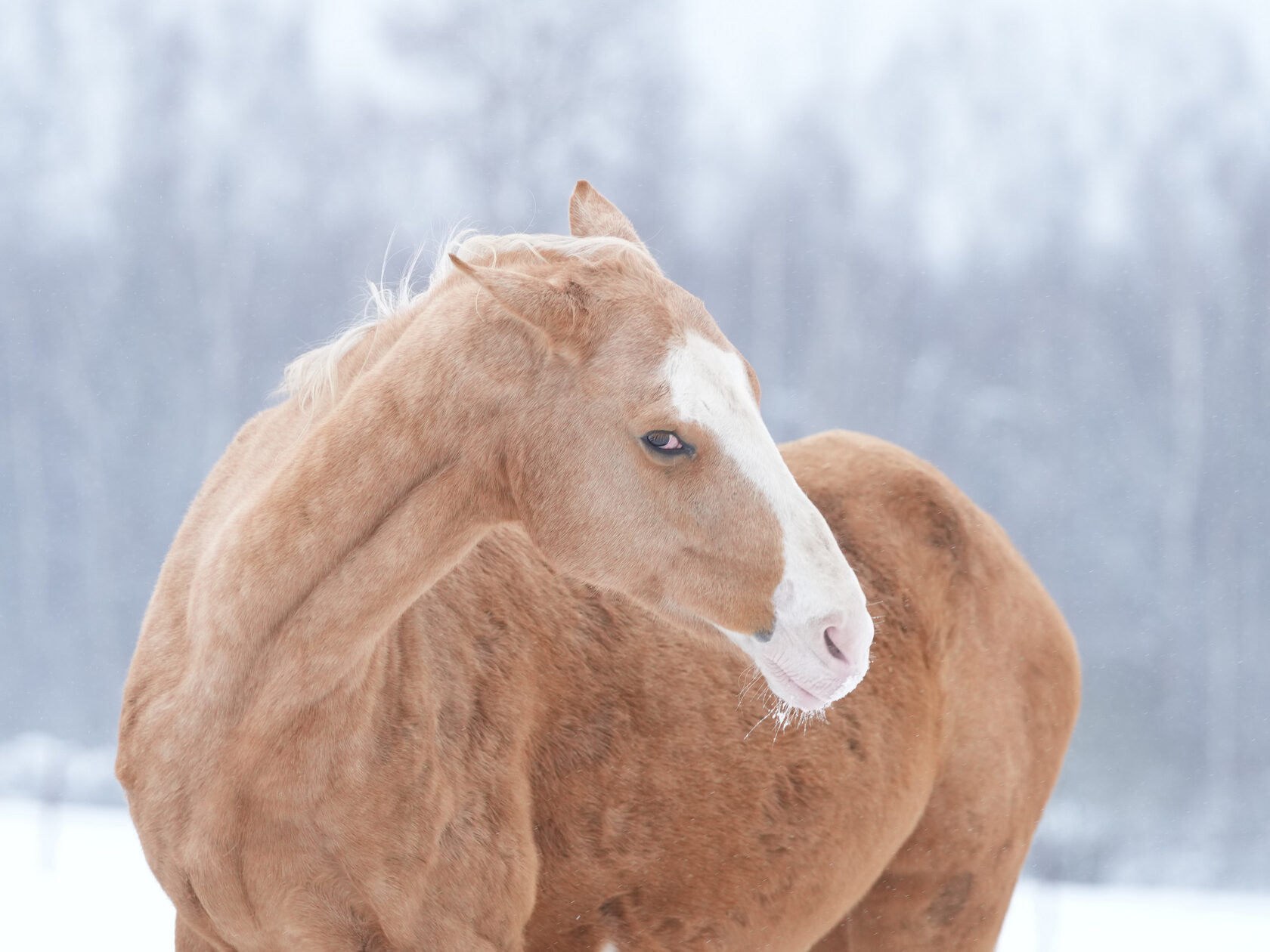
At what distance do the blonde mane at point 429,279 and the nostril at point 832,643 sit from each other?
0.42m

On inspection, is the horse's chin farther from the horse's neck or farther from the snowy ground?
the snowy ground

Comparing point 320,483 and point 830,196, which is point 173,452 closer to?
point 830,196

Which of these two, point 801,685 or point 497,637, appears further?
point 497,637

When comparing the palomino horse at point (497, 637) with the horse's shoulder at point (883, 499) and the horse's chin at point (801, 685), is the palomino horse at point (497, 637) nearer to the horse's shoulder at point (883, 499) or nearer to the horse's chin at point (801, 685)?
the horse's chin at point (801, 685)

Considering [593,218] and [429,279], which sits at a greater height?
[593,218]

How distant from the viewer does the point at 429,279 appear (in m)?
1.35

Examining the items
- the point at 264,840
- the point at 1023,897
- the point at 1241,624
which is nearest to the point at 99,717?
the point at 1023,897

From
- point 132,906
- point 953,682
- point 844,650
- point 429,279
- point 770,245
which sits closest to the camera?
point 844,650

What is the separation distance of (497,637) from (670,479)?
0.44 meters

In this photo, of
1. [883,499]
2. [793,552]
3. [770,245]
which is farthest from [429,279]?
[770,245]

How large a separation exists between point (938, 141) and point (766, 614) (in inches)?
153

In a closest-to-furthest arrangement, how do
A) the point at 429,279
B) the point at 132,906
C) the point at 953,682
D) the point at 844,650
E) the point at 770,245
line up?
the point at 844,650 < the point at 429,279 < the point at 953,682 < the point at 132,906 < the point at 770,245

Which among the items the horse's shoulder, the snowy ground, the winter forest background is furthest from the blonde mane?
the winter forest background

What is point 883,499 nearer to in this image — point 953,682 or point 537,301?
point 953,682
